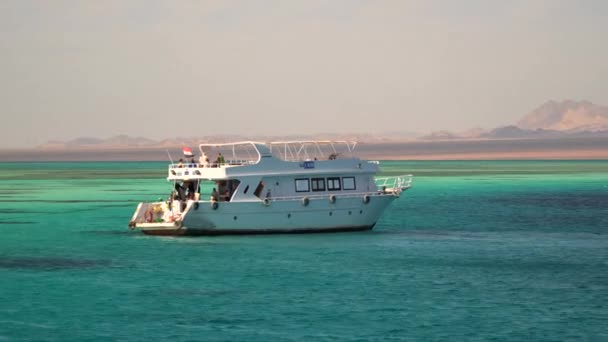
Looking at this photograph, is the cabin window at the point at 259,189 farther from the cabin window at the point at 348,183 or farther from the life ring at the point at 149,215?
the life ring at the point at 149,215

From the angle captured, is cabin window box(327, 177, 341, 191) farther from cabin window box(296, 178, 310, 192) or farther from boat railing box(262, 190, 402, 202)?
cabin window box(296, 178, 310, 192)

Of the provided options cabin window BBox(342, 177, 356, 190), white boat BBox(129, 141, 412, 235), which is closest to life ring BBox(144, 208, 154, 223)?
white boat BBox(129, 141, 412, 235)

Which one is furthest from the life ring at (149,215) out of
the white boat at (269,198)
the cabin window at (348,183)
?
the cabin window at (348,183)

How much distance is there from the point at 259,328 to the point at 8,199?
258 ft

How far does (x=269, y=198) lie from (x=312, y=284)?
13.1 m

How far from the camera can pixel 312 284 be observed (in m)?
43.7

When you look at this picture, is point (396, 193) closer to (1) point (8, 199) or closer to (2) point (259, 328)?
(2) point (259, 328)

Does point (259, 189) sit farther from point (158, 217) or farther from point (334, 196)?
point (158, 217)

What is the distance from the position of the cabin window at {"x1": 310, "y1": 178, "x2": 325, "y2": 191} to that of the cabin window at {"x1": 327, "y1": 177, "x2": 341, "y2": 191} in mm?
363

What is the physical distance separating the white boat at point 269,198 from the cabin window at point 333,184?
0.05 metres

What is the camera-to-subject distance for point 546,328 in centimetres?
3497

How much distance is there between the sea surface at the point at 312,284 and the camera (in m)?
35.2

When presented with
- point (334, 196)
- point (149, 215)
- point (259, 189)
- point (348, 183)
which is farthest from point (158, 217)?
point (348, 183)

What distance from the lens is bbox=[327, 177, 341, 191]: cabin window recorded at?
5828 centimetres
